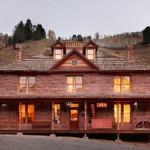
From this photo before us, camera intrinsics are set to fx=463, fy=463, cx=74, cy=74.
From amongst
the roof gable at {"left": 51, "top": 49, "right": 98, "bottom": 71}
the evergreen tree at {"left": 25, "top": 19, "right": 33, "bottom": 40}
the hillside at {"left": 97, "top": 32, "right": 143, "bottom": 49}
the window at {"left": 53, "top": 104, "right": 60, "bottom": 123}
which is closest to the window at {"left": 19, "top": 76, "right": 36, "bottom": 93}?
the roof gable at {"left": 51, "top": 49, "right": 98, "bottom": 71}

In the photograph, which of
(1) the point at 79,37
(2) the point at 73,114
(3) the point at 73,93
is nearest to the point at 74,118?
(2) the point at 73,114

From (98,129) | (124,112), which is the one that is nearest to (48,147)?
(98,129)

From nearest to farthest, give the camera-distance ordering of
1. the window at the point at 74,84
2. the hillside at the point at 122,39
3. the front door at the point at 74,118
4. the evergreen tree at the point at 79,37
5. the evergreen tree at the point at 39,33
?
1. the front door at the point at 74,118
2. the window at the point at 74,84
3. the hillside at the point at 122,39
4. the evergreen tree at the point at 39,33
5. the evergreen tree at the point at 79,37

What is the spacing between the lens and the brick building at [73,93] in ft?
141

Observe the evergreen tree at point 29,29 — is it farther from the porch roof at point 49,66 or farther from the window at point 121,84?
the window at point 121,84

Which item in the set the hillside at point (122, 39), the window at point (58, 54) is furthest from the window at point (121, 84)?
the hillside at point (122, 39)

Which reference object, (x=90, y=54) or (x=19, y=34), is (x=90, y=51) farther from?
(x=19, y=34)

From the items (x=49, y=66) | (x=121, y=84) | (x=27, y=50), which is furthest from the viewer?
(x=27, y=50)

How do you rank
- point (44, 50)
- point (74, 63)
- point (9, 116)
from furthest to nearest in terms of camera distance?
point (44, 50), point (74, 63), point (9, 116)

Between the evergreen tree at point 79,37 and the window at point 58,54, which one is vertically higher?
the evergreen tree at point 79,37

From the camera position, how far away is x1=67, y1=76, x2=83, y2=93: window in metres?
44.1

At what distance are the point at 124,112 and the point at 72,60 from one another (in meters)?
7.02

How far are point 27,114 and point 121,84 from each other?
9.38 metres

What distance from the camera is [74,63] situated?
4441 centimetres
